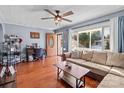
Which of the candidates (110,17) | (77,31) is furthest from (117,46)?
(77,31)

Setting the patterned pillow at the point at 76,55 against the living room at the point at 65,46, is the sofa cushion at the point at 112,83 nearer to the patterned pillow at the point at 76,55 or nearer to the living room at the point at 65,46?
the living room at the point at 65,46

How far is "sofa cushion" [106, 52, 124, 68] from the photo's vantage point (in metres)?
2.98

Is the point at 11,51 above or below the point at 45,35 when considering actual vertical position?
below

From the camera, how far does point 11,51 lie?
5.29 metres

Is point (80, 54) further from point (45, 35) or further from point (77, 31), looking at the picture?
point (45, 35)

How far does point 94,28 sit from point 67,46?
2.12m

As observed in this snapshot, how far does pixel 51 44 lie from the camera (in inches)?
310

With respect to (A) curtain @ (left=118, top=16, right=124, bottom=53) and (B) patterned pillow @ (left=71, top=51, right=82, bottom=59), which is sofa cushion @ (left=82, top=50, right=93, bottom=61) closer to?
(B) patterned pillow @ (left=71, top=51, right=82, bottom=59)

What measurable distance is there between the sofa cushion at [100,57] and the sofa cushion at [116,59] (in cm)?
16

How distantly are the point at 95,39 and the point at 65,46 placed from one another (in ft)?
7.18
